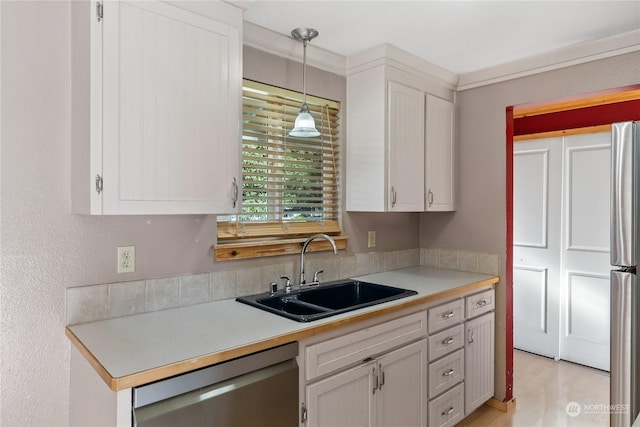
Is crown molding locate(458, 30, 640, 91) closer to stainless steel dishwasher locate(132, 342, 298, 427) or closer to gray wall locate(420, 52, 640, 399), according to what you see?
gray wall locate(420, 52, 640, 399)

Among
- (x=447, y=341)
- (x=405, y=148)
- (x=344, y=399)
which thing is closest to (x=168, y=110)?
(x=344, y=399)

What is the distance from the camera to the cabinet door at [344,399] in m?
1.63

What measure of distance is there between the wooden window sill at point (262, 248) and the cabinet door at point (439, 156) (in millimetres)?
802

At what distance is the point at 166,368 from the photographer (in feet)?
3.98

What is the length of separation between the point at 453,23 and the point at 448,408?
6.98 feet

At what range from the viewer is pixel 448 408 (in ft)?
7.77

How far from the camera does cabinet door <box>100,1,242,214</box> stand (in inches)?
57.7

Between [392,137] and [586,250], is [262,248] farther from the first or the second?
[586,250]

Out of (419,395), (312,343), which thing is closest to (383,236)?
(419,395)

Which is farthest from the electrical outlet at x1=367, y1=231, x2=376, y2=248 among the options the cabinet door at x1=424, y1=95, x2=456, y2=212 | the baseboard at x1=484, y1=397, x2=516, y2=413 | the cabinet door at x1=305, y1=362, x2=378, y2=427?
the baseboard at x1=484, y1=397, x2=516, y2=413

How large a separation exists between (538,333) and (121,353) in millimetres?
3568

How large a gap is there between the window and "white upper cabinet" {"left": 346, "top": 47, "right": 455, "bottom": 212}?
5.8 inches

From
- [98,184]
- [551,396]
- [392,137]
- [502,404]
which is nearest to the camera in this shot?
[98,184]

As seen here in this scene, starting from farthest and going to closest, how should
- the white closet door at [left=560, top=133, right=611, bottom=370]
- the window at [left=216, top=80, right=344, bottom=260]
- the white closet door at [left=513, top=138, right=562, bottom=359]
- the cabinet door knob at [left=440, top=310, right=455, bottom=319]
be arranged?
the white closet door at [left=513, top=138, right=562, bottom=359]
the white closet door at [left=560, top=133, right=611, bottom=370]
the cabinet door knob at [left=440, top=310, right=455, bottom=319]
the window at [left=216, top=80, right=344, bottom=260]
